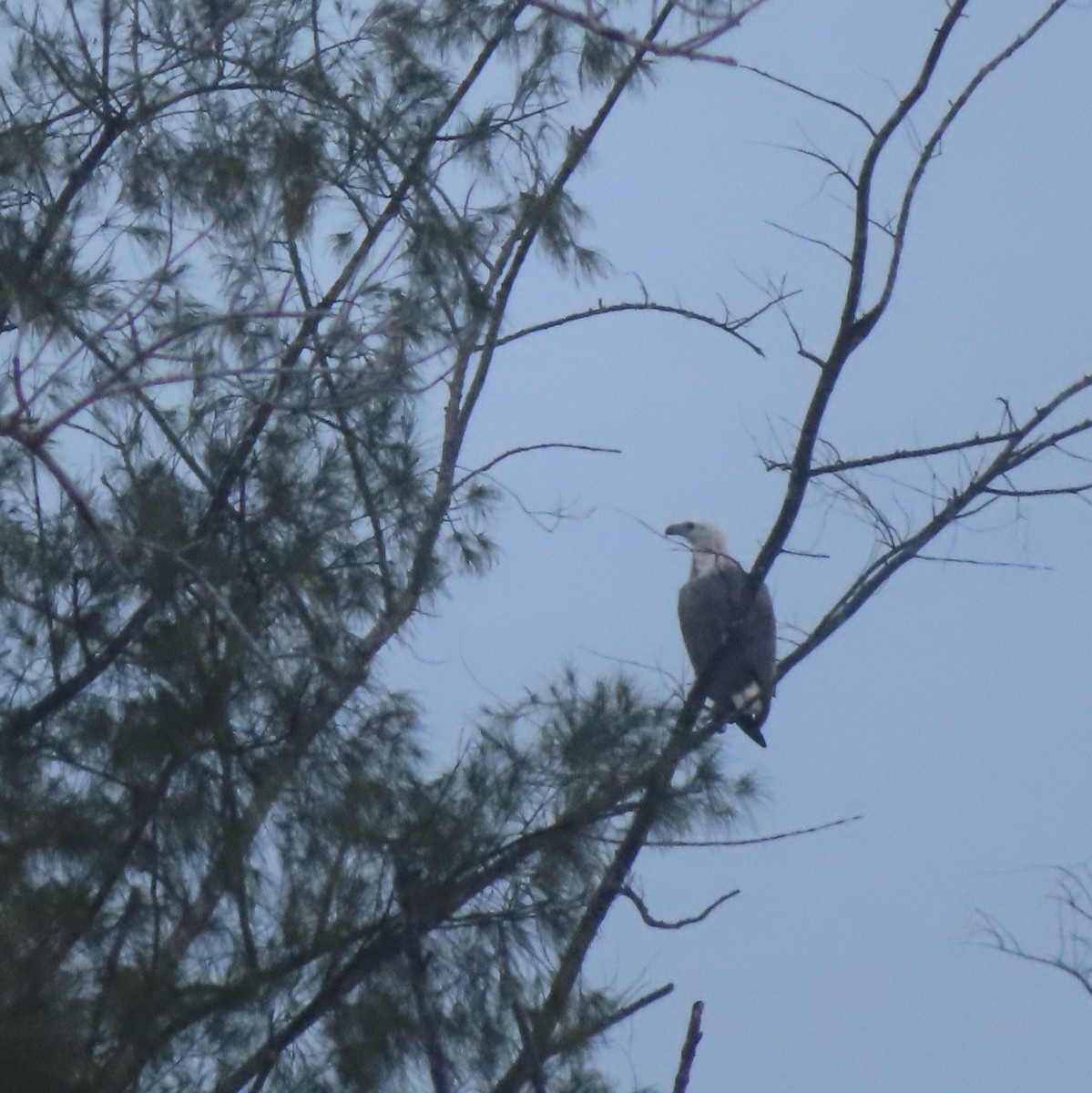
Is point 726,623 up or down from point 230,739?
up

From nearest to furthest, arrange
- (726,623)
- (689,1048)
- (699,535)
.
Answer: (689,1048), (726,623), (699,535)

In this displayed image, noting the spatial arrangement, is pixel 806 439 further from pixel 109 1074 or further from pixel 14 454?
pixel 109 1074

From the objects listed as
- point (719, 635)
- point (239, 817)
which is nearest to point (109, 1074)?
point (239, 817)

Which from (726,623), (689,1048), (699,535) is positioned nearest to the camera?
(689,1048)

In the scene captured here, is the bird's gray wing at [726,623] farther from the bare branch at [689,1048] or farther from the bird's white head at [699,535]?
the bare branch at [689,1048]

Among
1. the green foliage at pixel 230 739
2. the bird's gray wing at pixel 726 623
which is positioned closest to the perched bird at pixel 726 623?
the bird's gray wing at pixel 726 623

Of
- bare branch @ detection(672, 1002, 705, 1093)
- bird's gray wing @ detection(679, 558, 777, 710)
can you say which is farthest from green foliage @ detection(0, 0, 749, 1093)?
bird's gray wing @ detection(679, 558, 777, 710)

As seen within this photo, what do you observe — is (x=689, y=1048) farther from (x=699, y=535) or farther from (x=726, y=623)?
(x=699, y=535)

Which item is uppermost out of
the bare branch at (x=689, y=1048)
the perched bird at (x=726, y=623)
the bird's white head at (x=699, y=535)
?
the bird's white head at (x=699, y=535)

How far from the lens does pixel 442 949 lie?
3.24 meters

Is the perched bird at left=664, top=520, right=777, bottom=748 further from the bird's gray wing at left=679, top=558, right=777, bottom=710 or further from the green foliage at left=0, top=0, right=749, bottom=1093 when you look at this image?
the green foliage at left=0, top=0, right=749, bottom=1093

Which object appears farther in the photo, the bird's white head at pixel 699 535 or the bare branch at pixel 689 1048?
the bird's white head at pixel 699 535

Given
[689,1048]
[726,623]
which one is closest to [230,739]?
[689,1048]

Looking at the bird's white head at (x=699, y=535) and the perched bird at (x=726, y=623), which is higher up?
the bird's white head at (x=699, y=535)
